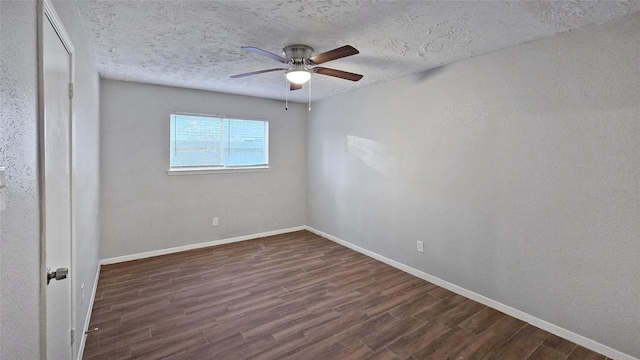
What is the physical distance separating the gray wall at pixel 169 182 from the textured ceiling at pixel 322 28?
2.56 ft

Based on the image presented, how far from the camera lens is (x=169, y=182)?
4.11 m

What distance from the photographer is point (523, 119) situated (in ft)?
8.18

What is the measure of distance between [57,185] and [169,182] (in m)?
2.83

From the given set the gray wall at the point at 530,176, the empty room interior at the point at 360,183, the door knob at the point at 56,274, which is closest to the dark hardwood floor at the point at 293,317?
the empty room interior at the point at 360,183

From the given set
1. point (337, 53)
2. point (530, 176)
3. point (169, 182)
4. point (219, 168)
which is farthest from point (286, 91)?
point (530, 176)

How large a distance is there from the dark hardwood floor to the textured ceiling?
2.38 m

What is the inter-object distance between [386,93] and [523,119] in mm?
1660

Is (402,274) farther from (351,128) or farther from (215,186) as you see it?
(215,186)

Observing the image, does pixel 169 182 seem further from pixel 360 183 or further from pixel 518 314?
pixel 518 314

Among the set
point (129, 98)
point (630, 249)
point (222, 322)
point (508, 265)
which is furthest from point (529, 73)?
point (129, 98)

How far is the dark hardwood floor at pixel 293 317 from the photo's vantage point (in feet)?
6.94

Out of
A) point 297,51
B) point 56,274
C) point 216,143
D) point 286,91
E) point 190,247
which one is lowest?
point 190,247

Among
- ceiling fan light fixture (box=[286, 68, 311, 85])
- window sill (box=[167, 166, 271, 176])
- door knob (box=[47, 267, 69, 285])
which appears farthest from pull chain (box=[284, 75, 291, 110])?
door knob (box=[47, 267, 69, 285])

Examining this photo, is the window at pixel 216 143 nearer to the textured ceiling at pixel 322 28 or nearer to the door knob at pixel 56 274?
the textured ceiling at pixel 322 28
